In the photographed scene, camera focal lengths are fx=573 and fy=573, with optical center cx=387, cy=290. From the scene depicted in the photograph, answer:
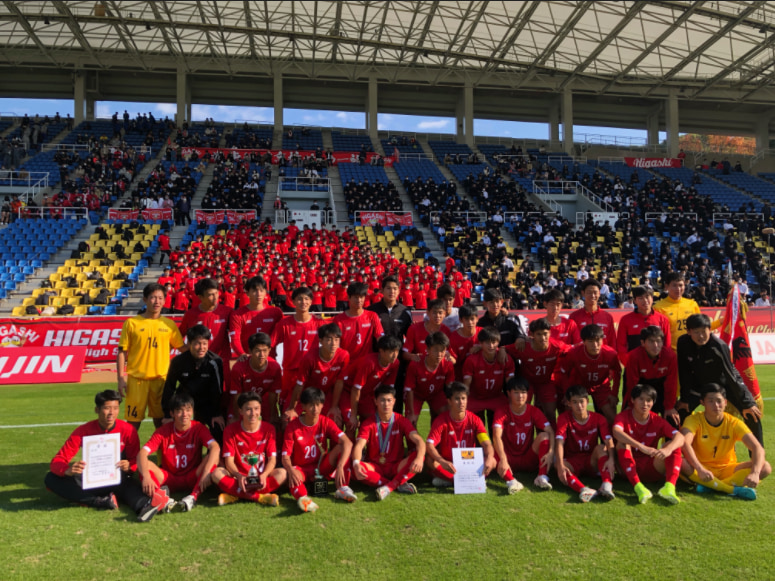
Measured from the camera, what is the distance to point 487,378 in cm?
625

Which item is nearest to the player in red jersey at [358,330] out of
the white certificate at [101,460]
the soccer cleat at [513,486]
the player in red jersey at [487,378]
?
the player in red jersey at [487,378]

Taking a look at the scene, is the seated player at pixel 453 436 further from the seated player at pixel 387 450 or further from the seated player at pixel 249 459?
the seated player at pixel 249 459

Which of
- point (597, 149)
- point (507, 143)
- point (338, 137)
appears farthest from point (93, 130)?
point (597, 149)

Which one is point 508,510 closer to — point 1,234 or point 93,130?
point 1,234

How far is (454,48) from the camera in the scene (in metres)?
34.8

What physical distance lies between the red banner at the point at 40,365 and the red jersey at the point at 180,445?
8633mm

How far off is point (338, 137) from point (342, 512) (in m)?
37.7

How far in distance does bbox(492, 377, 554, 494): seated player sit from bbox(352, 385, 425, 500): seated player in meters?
0.87

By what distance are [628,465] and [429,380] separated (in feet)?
6.92

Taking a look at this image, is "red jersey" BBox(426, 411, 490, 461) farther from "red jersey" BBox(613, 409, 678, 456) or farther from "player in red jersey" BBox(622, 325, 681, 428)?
"player in red jersey" BBox(622, 325, 681, 428)

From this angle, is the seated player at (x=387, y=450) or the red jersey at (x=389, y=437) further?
the red jersey at (x=389, y=437)

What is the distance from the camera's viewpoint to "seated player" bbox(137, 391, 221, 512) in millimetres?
5250

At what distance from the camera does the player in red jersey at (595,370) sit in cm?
604

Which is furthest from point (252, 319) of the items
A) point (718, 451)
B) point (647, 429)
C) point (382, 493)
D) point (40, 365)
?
point (40, 365)
